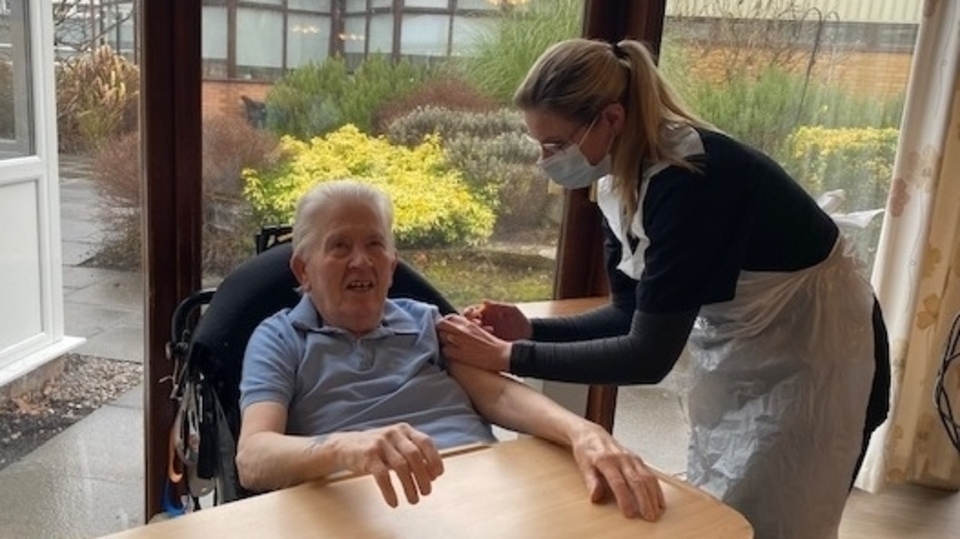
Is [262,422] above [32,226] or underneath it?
underneath

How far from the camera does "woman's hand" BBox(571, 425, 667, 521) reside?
4.34 ft

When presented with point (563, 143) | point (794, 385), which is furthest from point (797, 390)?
point (563, 143)

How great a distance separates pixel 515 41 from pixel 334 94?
0.57 metres

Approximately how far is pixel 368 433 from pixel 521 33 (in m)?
1.59

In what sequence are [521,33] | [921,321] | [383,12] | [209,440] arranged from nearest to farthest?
[209,440]
[383,12]
[521,33]
[921,321]

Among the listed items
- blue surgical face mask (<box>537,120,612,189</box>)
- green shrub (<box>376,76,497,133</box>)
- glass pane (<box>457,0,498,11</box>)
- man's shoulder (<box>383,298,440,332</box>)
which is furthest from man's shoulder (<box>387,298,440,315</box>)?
glass pane (<box>457,0,498,11</box>)

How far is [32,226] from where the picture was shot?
2.16 metres

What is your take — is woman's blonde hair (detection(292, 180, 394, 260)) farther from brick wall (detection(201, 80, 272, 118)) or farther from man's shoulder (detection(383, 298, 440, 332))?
brick wall (detection(201, 80, 272, 118))

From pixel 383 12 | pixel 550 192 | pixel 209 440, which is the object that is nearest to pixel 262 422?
pixel 209 440

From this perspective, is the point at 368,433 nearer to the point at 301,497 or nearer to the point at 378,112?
the point at 301,497

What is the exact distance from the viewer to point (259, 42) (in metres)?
2.21

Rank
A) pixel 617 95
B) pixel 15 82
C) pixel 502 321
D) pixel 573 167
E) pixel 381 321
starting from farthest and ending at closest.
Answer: pixel 15 82, pixel 502 321, pixel 381 321, pixel 573 167, pixel 617 95

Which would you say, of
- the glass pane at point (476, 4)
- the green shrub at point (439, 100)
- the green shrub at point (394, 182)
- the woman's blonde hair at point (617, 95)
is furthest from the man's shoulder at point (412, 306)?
the glass pane at point (476, 4)

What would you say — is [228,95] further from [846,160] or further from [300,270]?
[846,160]
